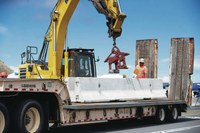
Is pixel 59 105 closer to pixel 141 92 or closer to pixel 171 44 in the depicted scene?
pixel 141 92

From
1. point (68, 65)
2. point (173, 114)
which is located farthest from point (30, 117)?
point (173, 114)

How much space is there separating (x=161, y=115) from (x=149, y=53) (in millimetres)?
3889

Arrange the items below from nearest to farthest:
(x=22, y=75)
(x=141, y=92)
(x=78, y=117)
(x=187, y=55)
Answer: (x=78, y=117) → (x=22, y=75) → (x=141, y=92) → (x=187, y=55)

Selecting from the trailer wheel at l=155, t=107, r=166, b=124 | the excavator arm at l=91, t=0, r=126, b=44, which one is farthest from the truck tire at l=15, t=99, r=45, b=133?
the trailer wheel at l=155, t=107, r=166, b=124

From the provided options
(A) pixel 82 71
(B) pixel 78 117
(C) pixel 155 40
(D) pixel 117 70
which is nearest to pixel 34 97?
(B) pixel 78 117

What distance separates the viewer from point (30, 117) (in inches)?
378

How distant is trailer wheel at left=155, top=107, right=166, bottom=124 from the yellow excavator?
10.8 ft

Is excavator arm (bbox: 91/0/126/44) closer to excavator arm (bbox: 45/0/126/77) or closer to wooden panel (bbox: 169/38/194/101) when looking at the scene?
excavator arm (bbox: 45/0/126/77)

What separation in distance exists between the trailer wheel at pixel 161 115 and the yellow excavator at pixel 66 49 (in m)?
3.29

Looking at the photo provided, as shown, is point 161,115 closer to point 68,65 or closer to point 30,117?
point 68,65

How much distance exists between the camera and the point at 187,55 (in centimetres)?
1684

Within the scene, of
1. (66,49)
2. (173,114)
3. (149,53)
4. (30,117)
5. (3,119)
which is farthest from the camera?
(149,53)

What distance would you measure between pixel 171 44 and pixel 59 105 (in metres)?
8.47

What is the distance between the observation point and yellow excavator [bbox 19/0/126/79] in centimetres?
1236
